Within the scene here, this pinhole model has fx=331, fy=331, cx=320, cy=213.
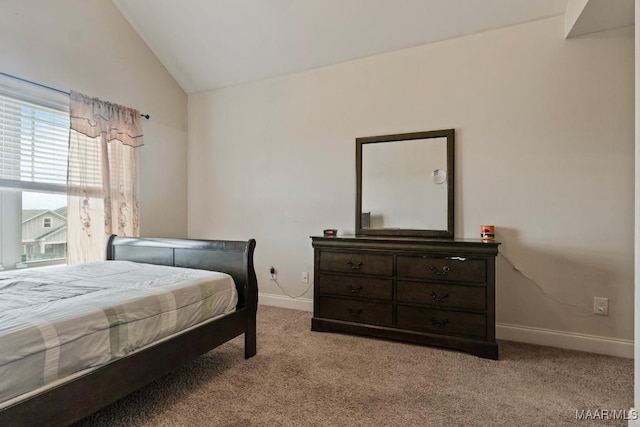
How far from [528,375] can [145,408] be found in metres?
2.15

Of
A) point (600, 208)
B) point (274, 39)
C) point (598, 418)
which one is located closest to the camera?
point (598, 418)

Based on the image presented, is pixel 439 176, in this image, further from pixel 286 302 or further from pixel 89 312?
pixel 89 312

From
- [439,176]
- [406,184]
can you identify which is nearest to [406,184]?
[406,184]

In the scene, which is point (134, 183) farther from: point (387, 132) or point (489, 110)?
point (489, 110)

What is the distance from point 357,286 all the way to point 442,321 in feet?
2.20

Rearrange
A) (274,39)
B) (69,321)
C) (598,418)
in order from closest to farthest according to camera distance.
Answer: (69,321), (598,418), (274,39)

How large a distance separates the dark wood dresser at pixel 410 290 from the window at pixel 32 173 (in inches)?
88.6

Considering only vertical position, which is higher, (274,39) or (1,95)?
(274,39)

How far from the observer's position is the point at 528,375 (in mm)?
2004

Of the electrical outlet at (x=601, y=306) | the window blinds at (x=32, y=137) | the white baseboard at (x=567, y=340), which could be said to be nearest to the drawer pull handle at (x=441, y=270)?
the white baseboard at (x=567, y=340)

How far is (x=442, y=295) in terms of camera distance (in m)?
2.39

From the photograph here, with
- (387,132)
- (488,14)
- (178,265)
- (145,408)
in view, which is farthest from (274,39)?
(145,408)

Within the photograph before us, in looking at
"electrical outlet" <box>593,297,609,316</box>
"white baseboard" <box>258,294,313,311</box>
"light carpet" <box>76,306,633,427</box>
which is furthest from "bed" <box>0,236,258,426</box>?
"electrical outlet" <box>593,297,609,316</box>

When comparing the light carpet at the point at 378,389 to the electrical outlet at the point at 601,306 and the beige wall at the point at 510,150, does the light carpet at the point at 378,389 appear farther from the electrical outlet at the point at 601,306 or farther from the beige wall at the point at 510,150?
the beige wall at the point at 510,150
